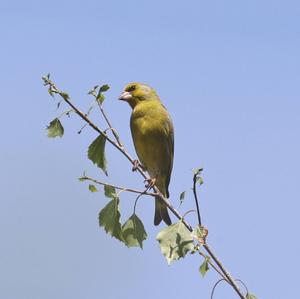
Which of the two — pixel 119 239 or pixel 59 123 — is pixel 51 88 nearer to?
pixel 59 123

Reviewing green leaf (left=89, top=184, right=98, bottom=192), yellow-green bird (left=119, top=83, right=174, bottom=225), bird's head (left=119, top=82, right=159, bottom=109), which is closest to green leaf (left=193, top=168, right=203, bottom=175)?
green leaf (left=89, top=184, right=98, bottom=192)

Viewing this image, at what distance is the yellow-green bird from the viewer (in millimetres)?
6391

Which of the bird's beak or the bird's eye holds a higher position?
the bird's eye

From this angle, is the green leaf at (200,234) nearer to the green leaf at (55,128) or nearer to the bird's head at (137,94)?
the green leaf at (55,128)

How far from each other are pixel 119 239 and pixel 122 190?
11.6 inches

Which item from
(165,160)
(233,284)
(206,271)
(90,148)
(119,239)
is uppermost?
(165,160)

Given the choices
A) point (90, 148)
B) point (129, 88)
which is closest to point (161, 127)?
point (129, 88)

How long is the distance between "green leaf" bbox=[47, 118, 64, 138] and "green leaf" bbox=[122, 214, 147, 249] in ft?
2.22

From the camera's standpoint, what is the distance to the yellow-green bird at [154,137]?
6.39m

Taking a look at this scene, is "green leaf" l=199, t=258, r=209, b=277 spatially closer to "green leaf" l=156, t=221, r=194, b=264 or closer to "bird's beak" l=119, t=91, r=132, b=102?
"green leaf" l=156, t=221, r=194, b=264

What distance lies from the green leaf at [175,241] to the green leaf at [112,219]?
402 mm

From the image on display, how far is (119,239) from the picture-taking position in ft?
12.0

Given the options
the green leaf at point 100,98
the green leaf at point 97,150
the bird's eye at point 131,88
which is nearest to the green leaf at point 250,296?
the green leaf at point 97,150

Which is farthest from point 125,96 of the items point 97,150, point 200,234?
point 200,234
